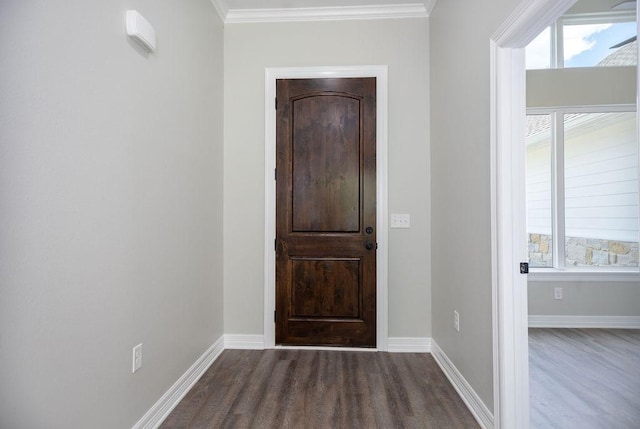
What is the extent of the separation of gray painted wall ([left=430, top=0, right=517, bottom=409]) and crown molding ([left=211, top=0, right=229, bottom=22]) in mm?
1746

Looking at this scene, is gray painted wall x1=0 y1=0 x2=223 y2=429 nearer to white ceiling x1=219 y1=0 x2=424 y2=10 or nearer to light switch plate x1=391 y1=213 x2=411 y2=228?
white ceiling x1=219 y1=0 x2=424 y2=10

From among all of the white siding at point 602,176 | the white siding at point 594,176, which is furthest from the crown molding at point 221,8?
the white siding at point 602,176

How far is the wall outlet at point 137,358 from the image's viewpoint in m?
1.55

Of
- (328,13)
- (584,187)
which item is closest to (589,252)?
(584,187)

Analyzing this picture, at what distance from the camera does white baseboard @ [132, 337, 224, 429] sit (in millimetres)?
1671

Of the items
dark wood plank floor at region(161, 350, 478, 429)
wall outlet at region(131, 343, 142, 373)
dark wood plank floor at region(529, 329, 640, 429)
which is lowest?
dark wood plank floor at region(529, 329, 640, 429)

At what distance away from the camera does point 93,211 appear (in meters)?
1.29

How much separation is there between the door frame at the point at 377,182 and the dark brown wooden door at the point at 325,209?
0.15 feet

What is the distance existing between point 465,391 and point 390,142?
191cm

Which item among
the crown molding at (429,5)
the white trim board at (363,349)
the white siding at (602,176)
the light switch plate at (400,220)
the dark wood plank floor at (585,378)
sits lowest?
the dark wood plank floor at (585,378)

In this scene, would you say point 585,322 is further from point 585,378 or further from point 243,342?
point 243,342

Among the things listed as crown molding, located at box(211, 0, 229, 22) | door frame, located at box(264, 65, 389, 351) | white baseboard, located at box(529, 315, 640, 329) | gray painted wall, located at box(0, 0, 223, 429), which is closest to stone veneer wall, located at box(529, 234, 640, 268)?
white baseboard, located at box(529, 315, 640, 329)

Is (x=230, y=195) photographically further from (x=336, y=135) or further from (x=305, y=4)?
(x=305, y=4)

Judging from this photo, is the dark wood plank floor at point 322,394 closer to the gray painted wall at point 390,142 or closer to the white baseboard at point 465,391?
the white baseboard at point 465,391
